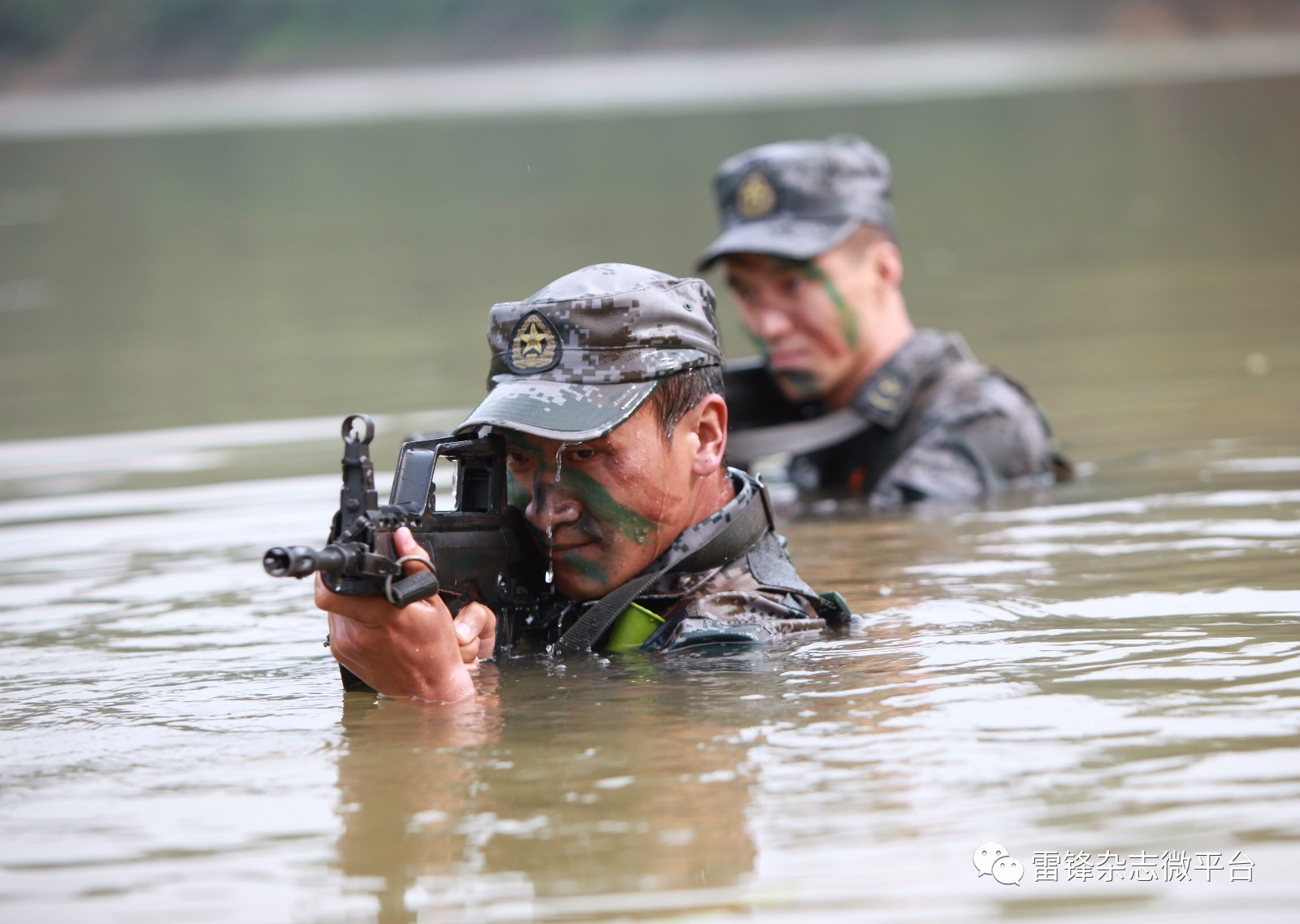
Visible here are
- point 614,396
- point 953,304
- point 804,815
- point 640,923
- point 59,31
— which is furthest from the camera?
point 59,31

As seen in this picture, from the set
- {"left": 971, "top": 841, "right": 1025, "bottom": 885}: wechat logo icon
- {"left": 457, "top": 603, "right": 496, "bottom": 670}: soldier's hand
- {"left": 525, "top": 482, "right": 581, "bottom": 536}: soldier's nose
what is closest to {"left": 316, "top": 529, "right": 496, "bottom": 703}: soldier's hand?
{"left": 457, "top": 603, "right": 496, "bottom": 670}: soldier's hand

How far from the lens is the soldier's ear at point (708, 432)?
→ 4.58 metres

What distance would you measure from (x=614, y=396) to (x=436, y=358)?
7.67 m

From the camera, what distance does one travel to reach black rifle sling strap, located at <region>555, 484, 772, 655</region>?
15.0 ft

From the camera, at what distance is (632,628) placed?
4.76 metres

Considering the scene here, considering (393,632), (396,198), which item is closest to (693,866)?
(393,632)

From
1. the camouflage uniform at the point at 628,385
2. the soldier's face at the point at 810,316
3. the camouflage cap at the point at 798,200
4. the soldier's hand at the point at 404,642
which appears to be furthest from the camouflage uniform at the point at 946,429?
the soldier's hand at the point at 404,642

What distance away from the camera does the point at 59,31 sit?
58.3 m

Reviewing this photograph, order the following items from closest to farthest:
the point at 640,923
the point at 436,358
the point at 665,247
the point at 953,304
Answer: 1. the point at 640,923
2. the point at 436,358
3. the point at 953,304
4. the point at 665,247

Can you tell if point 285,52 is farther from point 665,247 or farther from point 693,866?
point 693,866

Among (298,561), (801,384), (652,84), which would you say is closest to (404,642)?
(298,561)

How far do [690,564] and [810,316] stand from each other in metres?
2.90

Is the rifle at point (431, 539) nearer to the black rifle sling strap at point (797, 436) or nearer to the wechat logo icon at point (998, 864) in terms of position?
the wechat logo icon at point (998, 864)

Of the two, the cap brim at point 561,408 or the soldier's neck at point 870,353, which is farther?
the soldier's neck at point 870,353
